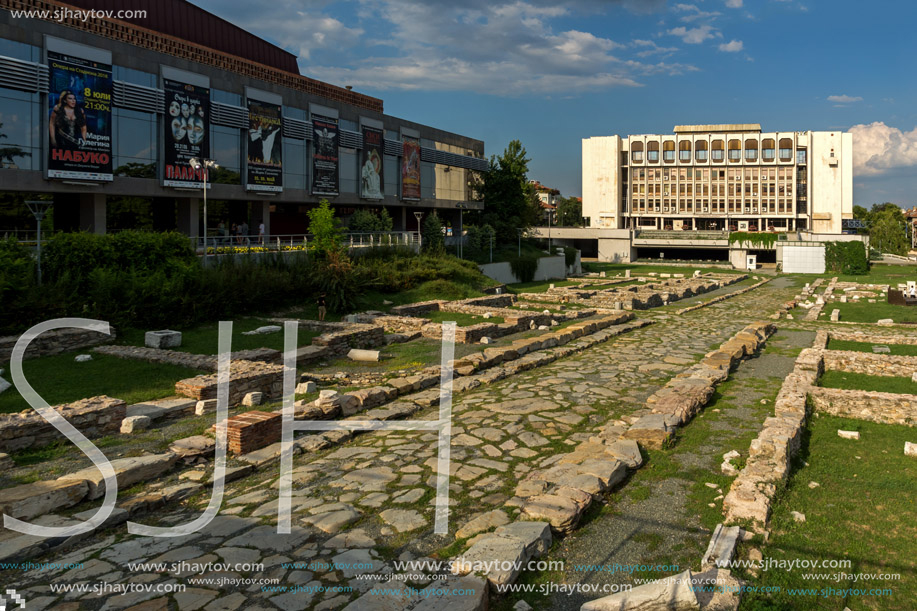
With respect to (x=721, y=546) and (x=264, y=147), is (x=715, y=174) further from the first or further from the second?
(x=721, y=546)

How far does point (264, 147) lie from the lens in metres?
30.3

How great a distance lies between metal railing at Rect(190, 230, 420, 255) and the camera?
848 inches

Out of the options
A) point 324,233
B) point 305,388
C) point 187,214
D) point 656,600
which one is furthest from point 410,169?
point 656,600

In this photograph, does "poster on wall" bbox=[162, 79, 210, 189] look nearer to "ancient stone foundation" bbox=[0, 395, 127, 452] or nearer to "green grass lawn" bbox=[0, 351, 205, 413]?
"green grass lawn" bbox=[0, 351, 205, 413]

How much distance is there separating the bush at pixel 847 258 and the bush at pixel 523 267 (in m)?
26.4

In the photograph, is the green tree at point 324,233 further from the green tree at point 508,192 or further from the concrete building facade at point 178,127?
the green tree at point 508,192

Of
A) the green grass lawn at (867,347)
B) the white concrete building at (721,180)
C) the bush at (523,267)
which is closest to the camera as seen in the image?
the green grass lawn at (867,347)

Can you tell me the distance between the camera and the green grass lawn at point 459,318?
1797cm

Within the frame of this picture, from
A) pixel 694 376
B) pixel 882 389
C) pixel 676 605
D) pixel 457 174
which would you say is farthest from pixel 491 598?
pixel 457 174

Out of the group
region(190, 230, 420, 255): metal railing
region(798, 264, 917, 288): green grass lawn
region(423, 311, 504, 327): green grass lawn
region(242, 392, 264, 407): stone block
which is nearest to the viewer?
region(242, 392, 264, 407): stone block

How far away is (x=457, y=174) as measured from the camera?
46406mm

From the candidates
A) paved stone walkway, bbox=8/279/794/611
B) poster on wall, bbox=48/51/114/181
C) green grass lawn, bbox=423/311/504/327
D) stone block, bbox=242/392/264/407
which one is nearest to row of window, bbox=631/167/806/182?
green grass lawn, bbox=423/311/504/327

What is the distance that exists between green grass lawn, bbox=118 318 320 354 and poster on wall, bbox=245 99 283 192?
1617 centimetres

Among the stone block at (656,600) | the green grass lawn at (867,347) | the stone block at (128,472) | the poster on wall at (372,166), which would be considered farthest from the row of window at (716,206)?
the stone block at (656,600)
